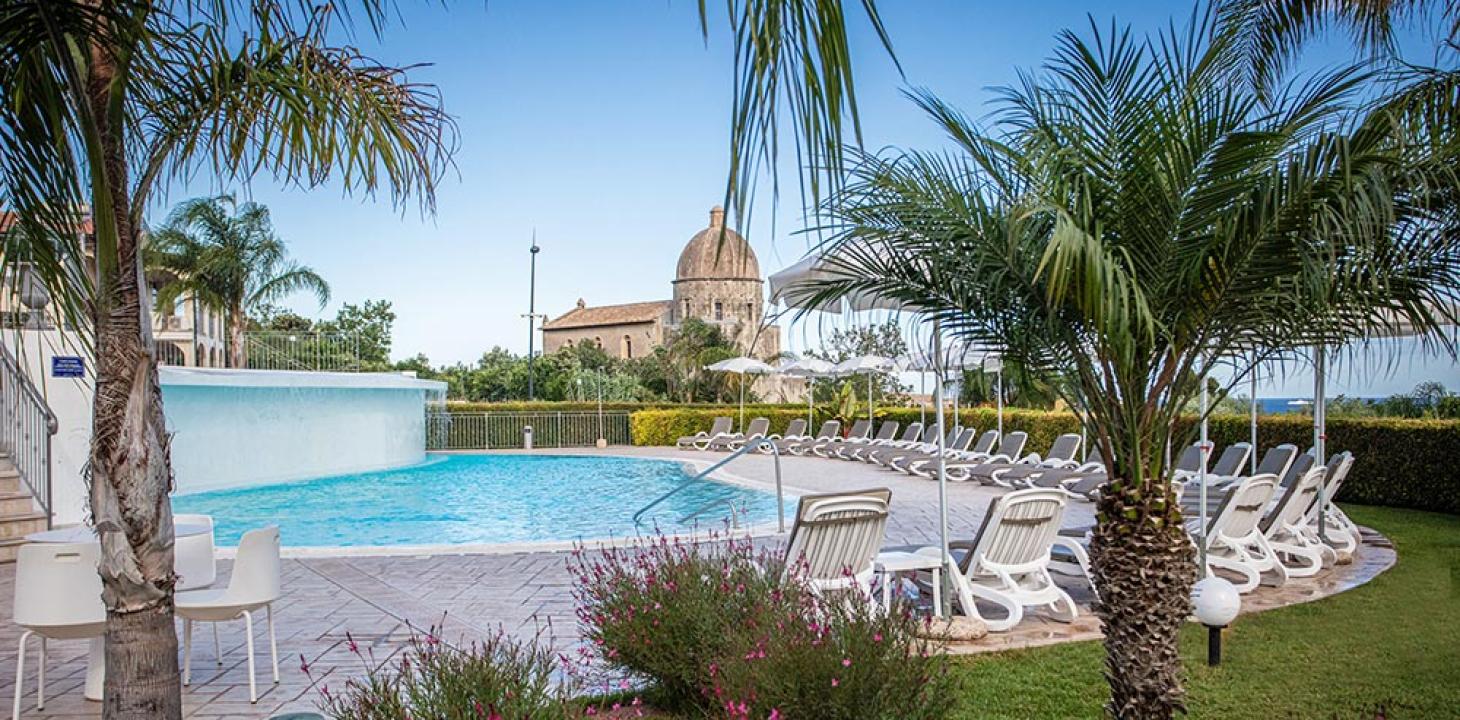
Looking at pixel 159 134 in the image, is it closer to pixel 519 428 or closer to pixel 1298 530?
pixel 1298 530

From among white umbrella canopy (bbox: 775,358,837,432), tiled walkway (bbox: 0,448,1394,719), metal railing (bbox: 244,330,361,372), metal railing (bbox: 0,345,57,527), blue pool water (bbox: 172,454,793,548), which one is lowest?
blue pool water (bbox: 172,454,793,548)

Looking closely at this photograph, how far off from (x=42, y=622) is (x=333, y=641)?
185 cm

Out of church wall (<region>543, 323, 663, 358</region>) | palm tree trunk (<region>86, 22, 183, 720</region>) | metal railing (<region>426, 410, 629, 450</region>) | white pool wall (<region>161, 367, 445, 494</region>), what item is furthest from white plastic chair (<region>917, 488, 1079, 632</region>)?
church wall (<region>543, 323, 663, 358</region>)

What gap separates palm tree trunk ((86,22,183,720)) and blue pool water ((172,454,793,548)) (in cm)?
889

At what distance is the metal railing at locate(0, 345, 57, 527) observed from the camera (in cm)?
1031

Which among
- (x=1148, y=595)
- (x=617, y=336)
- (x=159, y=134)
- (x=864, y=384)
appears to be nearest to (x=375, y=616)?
(x=159, y=134)

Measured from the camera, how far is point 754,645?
399cm

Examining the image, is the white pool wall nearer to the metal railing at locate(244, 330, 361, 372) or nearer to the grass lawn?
the metal railing at locate(244, 330, 361, 372)

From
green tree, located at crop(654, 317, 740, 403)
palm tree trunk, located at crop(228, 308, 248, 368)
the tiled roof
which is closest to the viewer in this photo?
palm tree trunk, located at crop(228, 308, 248, 368)

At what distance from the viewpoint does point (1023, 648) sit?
6133mm

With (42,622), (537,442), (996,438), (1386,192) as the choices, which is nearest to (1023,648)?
(1386,192)

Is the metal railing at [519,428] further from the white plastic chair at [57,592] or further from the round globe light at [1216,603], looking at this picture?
the round globe light at [1216,603]

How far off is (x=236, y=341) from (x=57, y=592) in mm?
23178

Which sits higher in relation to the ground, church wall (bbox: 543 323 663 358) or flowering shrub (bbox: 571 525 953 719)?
church wall (bbox: 543 323 663 358)
